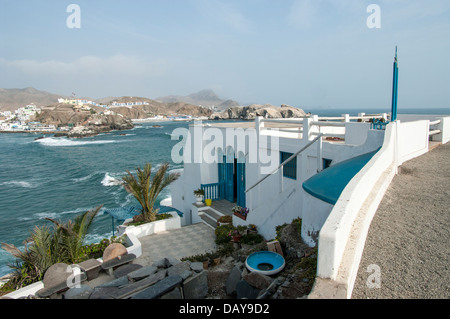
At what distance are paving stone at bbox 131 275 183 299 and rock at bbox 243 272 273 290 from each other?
1.39m

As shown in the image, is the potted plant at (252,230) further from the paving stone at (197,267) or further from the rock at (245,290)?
the rock at (245,290)

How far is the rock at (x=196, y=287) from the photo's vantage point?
603cm

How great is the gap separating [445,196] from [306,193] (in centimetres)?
242

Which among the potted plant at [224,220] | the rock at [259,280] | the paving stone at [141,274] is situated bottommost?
the potted plant at [224,220]

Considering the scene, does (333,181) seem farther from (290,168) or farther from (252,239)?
(252,239)

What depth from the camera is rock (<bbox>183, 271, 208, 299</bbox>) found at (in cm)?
603

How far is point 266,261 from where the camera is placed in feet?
21.7

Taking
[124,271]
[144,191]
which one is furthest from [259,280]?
[144,191]

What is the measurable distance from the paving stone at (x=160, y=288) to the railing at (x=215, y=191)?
8.50 metres

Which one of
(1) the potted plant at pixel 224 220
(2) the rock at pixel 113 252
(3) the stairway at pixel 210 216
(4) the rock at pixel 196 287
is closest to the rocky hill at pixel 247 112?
(3) the stairway at pixel 210 216

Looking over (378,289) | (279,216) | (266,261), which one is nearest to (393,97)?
(279,216)

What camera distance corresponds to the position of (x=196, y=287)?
20.3 feet

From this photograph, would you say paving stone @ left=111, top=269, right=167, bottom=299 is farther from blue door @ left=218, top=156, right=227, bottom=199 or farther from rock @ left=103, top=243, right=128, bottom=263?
blue door @ left=218, top=156, right=227, bottom=199

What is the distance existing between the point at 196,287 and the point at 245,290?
110 centimetres
